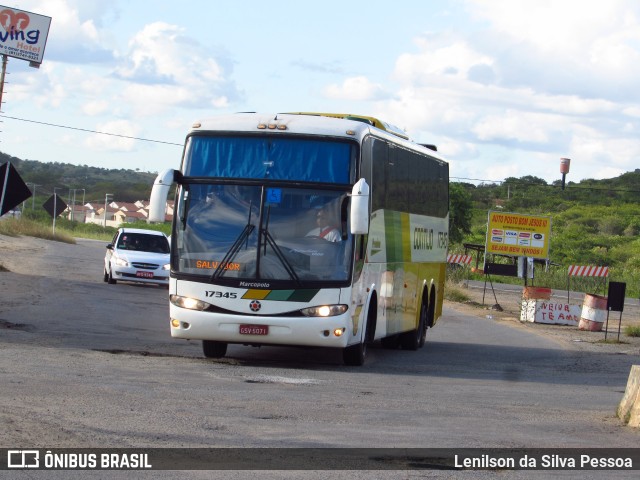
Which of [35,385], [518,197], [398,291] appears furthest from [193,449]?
[518,197]

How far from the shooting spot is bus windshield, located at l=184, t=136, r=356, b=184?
626 inches

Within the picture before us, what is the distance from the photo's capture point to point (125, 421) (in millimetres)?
9938

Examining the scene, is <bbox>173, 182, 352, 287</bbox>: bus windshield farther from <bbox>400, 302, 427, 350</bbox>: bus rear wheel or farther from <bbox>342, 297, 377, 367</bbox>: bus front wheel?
<bbox>400, 302, 427, 350</bbox>: bus rear wheel

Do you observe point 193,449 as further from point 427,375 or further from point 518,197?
point 518,197

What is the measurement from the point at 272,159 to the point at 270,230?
1.03 metres

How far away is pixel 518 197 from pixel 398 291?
10558 centimetres

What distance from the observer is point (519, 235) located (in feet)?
140

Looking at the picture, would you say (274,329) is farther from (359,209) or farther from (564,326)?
(564,326)

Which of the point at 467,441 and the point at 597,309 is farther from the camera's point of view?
the point at 597,309

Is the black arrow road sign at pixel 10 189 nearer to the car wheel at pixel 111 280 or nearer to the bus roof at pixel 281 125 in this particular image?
the bus roof at pixel 281 125

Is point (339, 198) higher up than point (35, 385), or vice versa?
point (339, 198)

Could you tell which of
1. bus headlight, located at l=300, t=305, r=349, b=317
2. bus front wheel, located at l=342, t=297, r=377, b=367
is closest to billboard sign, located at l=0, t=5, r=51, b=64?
bus front wheel, located at l=342, t=297, r=377, b=367

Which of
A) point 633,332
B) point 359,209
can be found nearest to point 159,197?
point 359,209

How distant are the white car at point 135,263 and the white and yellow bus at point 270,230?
17.7m
